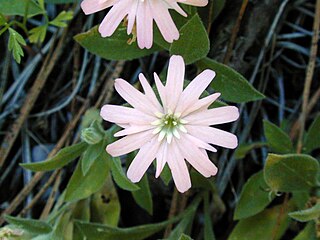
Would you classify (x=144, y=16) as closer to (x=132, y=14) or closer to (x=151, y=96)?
(x=132, y=14)

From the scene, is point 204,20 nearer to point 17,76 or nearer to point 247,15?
point 247,15

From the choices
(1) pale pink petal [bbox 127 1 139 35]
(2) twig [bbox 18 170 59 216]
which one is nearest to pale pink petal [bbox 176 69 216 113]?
(1) pale pink petal [bbox 127 1 139 35]

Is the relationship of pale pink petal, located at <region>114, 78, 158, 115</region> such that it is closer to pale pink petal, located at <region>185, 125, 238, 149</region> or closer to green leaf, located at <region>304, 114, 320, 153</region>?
pale pink petal, located at <region>185, 125, 238, 149</region>

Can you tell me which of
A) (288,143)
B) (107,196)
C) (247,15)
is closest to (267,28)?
(247,15)

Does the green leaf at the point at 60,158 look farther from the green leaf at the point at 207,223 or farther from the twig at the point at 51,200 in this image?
the green leaf at the point at 207,223

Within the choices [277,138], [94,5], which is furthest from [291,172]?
[94,5]
